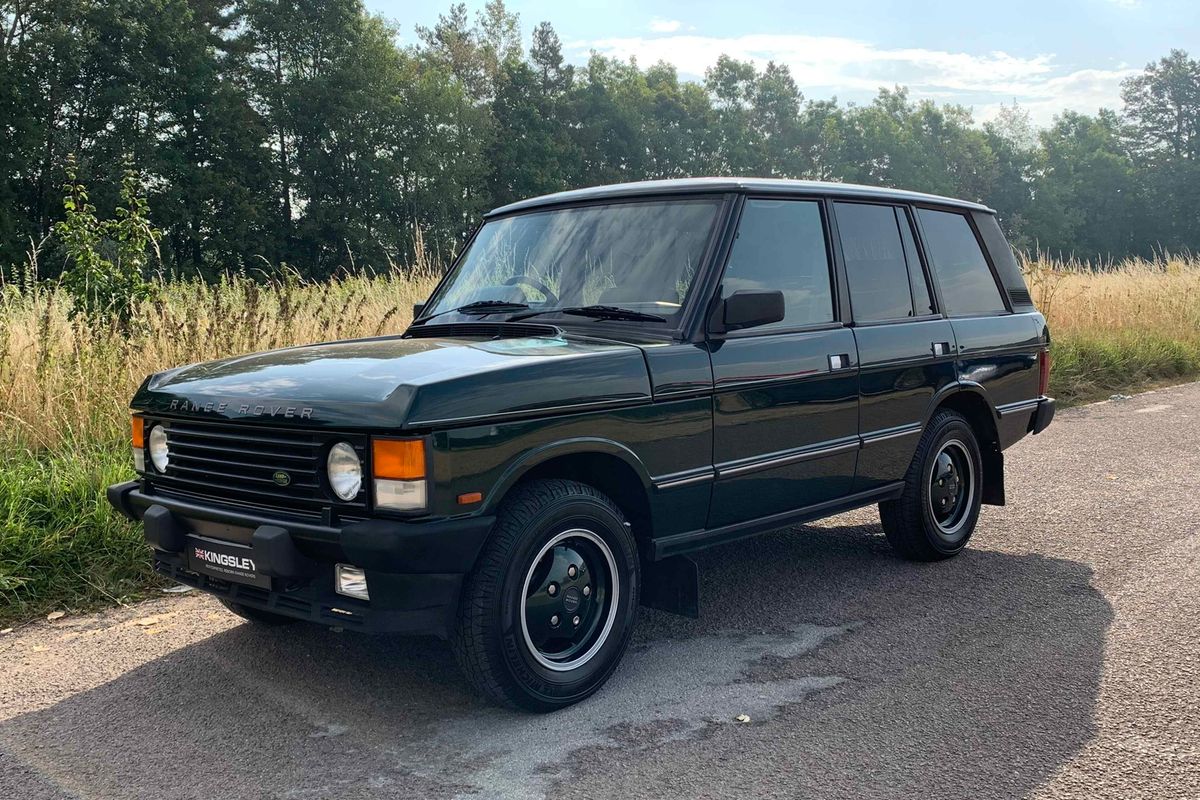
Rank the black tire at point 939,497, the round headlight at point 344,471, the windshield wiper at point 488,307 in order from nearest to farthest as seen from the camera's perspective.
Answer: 1. the round headlight at point 344,471
2. the windshield wiper at point 488,307
3. the black tire at point 939,497

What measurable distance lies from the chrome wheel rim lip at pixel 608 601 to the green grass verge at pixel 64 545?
100 inches

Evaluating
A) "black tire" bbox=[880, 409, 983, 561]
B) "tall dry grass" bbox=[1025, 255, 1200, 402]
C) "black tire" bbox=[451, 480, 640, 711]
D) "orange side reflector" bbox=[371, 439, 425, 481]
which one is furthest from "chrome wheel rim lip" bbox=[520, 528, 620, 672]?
"tall dry grass" bbox=[1025, 255, 1200, 402]

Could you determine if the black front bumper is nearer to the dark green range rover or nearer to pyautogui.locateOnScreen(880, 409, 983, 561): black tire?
the dark green range rover

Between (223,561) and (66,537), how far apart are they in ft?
7.38

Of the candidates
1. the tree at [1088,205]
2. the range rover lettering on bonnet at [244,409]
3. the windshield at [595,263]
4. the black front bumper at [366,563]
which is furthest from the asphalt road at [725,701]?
the tree at [1088,205]

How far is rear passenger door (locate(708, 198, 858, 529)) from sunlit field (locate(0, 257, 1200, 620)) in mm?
3087

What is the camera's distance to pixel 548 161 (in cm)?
6044

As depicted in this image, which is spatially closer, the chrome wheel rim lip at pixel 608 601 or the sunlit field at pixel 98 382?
the chrome wheel rim lip at pixel 608 601

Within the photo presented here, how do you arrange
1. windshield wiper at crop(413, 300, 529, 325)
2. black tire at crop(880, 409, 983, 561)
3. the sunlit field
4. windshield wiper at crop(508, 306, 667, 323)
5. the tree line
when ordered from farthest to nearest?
the tree line → black tire at crop(880, 409, 983, 561) → the sunlit field → windshield wiper at crop(413, 300, 529, 325) → windshield wiper at crop(508, 306, 667, 323)

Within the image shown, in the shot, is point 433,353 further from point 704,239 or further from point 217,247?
point 217,247

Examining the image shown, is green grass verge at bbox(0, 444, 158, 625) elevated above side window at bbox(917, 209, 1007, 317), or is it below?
below

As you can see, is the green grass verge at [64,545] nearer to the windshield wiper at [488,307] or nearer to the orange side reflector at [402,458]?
the windshield wiper at [488,307]

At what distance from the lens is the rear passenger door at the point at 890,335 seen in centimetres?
504

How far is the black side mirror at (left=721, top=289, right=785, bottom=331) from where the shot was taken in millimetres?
4121
